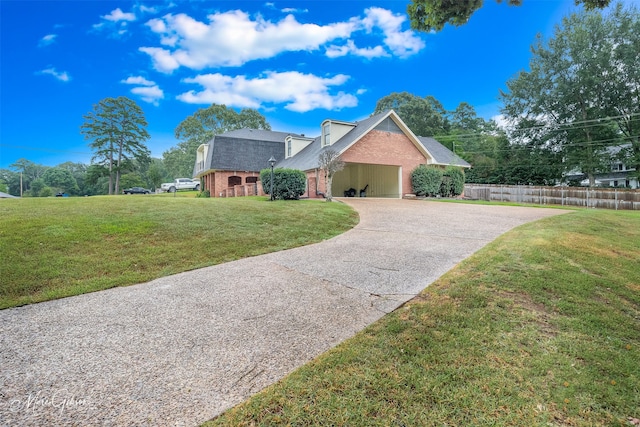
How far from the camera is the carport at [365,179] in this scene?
924 inches

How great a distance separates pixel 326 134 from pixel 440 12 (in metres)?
15.8

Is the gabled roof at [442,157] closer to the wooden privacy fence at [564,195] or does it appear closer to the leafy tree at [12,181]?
Answer: the wooden privacy fence at [564,195]

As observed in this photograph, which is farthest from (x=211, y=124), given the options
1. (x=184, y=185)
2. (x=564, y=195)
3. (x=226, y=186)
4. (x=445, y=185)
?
(x=564, y=195)

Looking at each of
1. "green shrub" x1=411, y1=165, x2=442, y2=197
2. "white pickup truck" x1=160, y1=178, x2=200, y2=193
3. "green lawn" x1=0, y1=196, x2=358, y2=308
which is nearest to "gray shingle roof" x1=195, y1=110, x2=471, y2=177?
"green shrub" x1=411, y1=165, x2=442, y2=197

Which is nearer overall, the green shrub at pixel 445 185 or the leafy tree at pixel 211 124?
the green shrub at pixel 445 185

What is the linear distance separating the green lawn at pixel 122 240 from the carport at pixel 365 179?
13852 mm

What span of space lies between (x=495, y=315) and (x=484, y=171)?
3855 cm

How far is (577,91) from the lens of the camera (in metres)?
30.2

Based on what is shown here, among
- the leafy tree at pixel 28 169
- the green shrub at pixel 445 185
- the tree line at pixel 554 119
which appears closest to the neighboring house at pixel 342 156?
the green shrub at pixel 445 185

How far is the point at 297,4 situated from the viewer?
13.3 meters

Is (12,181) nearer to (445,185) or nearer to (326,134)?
(326,134)

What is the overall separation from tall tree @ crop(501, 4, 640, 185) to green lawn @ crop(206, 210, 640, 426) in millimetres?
35138

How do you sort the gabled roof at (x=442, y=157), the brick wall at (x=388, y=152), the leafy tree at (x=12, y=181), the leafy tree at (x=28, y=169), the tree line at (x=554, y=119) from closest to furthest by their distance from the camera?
the brick wall at (x=388, y=152)
the gabled roof at (x=442, y=157)
the tree line at (x=554, y=119)
the leafy tree at (x=12, y=181)
the leafy tree at (x=28, y=169)

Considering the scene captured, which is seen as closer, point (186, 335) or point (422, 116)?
point (186, 335)
